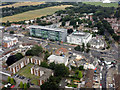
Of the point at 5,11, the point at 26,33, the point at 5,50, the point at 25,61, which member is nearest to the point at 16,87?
the point at 25,61

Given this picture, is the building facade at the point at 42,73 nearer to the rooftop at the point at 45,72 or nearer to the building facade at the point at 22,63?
the rooftop at the point at 45,72

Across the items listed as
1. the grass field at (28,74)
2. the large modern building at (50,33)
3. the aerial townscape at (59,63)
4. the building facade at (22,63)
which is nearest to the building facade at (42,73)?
the aerial townscape at (59,63)

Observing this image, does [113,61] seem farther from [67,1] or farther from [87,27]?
[67,1]

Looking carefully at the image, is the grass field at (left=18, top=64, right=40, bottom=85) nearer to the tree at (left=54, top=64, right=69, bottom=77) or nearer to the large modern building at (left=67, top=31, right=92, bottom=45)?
the tree at (left=54, top=64, right=69, bottom=77)

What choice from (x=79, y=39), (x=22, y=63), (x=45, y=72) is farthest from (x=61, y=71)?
(x=79, y=39)

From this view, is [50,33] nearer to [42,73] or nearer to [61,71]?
[42,73]

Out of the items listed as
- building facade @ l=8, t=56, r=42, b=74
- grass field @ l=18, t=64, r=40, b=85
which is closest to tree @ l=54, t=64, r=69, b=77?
grass field @ l=18, t=64, r=40, b=85

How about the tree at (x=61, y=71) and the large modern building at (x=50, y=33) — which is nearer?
the tree at (x=61, y=71)
